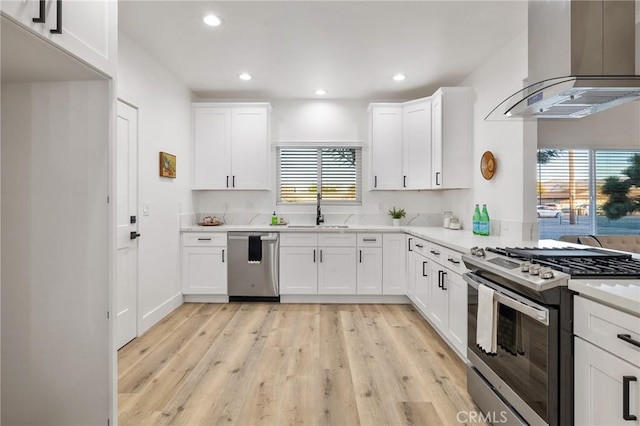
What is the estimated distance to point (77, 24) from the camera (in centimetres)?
132

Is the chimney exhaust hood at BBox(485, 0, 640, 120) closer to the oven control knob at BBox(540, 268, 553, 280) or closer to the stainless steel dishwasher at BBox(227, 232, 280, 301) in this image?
the oven control knob at BBox(540, 268, 553, 280)

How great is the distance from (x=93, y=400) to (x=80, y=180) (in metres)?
1.04

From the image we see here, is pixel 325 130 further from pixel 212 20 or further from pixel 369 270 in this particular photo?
pixel 212 20

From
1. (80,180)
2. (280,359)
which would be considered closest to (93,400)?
(80,180)

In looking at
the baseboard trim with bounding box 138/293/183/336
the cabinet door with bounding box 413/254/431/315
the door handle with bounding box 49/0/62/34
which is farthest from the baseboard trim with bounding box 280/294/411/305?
the door handle with bounding box 49/0/62/34

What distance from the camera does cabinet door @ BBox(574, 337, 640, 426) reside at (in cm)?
108

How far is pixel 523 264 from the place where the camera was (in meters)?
1.60

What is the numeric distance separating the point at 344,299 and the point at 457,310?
5.96 feet

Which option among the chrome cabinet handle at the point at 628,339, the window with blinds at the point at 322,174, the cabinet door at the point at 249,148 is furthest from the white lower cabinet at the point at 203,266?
the chrome cabinet handle at the point at 628,339

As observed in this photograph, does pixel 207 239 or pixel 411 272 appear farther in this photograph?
pixel 207 239

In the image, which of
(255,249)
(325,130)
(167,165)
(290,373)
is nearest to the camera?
(290,373)

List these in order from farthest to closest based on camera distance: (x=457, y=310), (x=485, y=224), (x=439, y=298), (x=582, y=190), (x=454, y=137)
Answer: (x=582, y=190)
(x=454, y=137)
(x=485, y=224)
(x=439, y=298)
(x=457, y=310)

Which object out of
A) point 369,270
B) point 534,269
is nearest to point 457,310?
point 534,269

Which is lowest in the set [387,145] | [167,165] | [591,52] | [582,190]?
[582,190]
